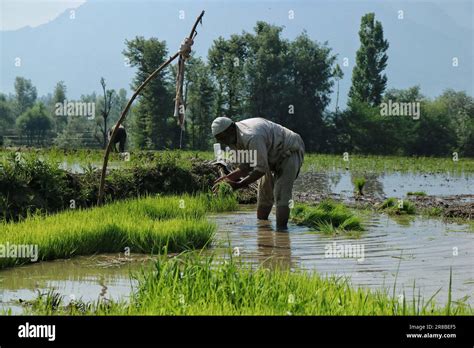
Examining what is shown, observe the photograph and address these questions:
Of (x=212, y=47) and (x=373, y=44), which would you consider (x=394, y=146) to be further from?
(x=212, y=47)

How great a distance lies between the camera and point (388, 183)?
65.1 feet

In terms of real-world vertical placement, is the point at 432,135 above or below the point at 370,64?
below

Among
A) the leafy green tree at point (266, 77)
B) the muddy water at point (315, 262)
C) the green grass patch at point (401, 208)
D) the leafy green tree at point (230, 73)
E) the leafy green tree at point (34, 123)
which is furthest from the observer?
the leafy green tree at point (34, 123)

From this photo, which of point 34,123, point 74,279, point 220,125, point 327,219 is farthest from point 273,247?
point 34,123

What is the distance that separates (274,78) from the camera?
175ft

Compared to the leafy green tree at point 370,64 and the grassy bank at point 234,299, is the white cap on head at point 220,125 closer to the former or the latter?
the grassy bank at point 234,299

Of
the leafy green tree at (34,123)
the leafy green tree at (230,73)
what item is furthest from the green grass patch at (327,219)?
the leafy green tree at (34,123)

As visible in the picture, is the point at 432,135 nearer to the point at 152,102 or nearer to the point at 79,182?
the point at 152,102

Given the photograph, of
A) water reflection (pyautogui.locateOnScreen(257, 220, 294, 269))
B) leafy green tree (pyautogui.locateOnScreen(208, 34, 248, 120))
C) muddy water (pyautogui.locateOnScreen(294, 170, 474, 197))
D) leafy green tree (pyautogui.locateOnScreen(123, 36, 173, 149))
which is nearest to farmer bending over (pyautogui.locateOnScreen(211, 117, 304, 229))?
water reflection (pyautogui.locateOnScreen(257, 220, 294, 269))

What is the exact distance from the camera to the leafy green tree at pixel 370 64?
→ 55688mm

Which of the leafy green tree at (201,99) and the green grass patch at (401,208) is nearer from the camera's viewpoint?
the green grass patch at (401,208)

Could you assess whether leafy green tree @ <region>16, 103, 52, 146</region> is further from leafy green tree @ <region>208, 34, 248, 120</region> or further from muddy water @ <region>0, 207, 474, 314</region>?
muddy water @ <region>0, 207, 474, 314</region>

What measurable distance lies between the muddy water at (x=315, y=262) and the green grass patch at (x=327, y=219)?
0.77ft

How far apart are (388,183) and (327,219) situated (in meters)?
10.4
